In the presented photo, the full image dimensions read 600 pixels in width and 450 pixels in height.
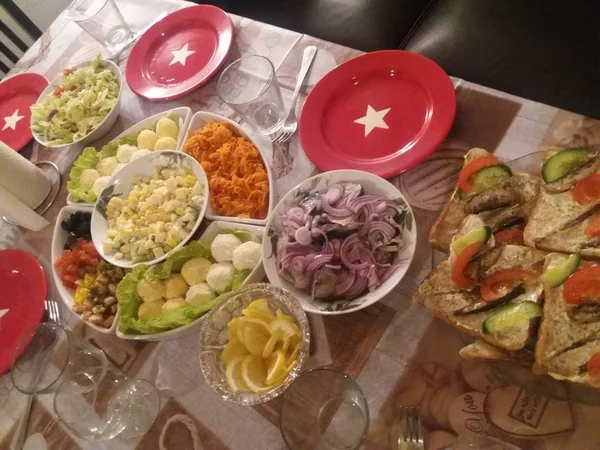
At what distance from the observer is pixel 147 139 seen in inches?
75.2

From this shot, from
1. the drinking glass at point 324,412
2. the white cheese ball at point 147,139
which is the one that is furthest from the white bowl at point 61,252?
the drinking glass at point 324,412

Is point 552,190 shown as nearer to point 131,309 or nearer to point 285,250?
point 285,250

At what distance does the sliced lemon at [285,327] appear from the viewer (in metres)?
1.21

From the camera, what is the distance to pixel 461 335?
1181mm

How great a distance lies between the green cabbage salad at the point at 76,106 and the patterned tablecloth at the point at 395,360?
2.30 ft

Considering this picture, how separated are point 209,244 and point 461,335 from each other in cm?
77

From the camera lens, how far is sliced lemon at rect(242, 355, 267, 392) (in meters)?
1.19

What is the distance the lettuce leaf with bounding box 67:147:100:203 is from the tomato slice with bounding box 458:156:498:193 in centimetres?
126

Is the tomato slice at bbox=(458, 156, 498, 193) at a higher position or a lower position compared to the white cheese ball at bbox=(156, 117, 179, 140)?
lower

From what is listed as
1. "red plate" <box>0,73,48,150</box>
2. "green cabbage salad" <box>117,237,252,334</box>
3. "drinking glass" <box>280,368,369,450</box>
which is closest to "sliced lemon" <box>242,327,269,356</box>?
"drinking glass" <box>280,368,369,450</box>

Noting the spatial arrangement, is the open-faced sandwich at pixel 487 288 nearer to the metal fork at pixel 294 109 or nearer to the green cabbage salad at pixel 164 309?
the green cabbage salad at pixel 164 309

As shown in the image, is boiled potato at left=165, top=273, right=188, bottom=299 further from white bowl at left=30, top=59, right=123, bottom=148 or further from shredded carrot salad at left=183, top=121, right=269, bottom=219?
white bowl at left=30, top=59, right=123, bottom=148

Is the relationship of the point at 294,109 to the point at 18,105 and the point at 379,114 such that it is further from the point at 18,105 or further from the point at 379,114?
the point at 18,105

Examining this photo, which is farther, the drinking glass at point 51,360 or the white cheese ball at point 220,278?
the white cheese ball at point 220,278
